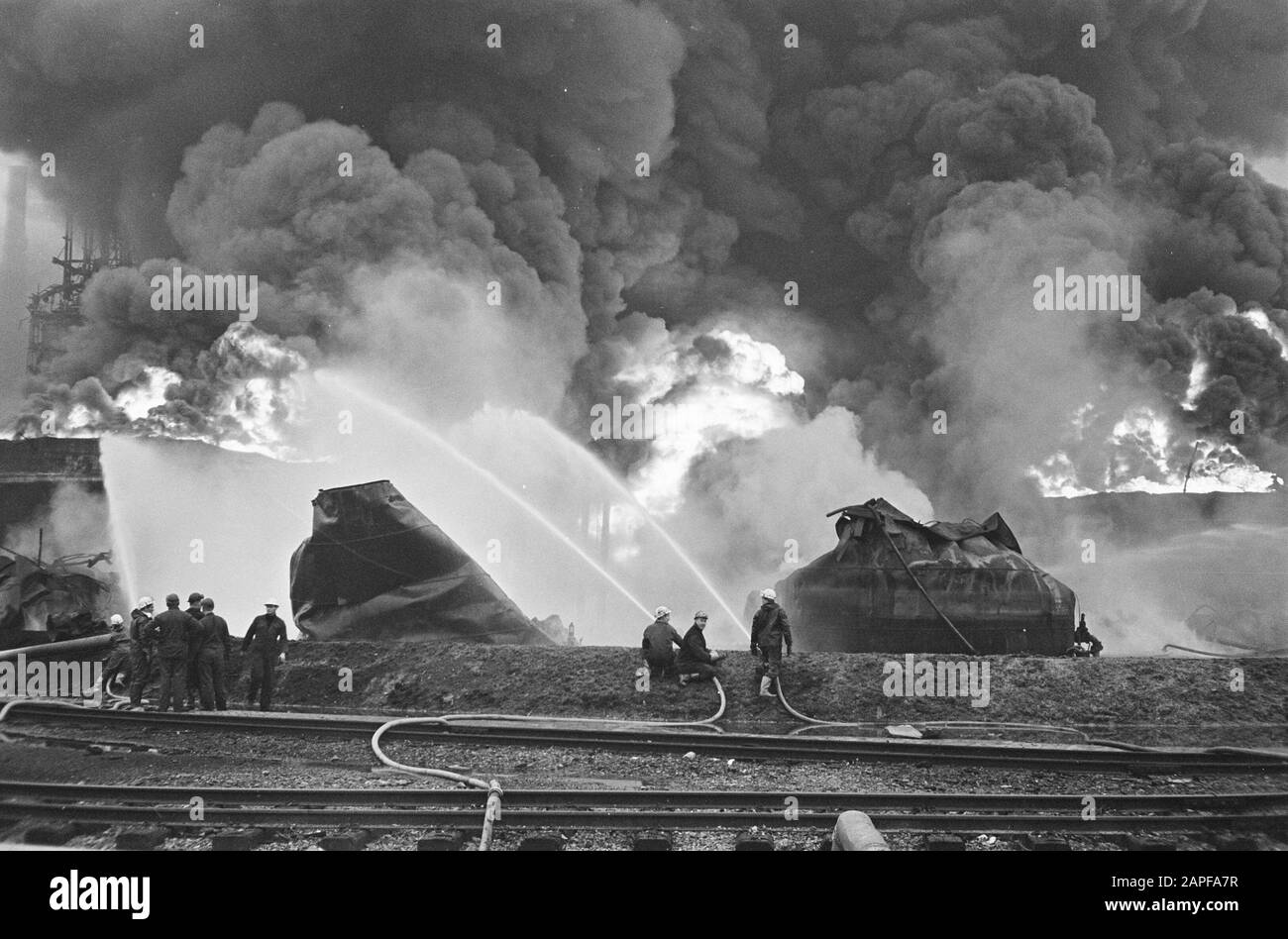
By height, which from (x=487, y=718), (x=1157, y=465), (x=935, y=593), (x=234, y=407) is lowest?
(x=487, y=718)

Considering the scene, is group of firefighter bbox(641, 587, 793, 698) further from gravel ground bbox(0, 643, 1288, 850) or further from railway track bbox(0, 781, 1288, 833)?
railway track bbox(0, 781, 1288, 833)

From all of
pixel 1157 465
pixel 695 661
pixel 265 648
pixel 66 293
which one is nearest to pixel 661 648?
pixel 695 661

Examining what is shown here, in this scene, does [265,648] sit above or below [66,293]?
below

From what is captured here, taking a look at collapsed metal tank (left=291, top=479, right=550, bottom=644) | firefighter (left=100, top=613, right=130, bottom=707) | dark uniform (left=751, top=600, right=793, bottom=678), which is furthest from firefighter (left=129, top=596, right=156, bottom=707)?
dark uniform (left=751, top=600, right=793, bottom=678)

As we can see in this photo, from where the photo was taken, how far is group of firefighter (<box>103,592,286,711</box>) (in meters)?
12.2

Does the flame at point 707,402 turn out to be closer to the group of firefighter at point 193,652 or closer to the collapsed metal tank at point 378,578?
the collapsed metal tank at point 378,578

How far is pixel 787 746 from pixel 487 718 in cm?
337

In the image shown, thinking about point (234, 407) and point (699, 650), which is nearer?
point (699, 650)

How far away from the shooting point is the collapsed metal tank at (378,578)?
50.0 feet

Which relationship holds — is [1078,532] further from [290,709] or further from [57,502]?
[57,502]

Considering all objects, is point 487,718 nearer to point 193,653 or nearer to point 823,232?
point 193,653

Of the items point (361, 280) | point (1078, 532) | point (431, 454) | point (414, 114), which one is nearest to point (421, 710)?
point (431, 454)

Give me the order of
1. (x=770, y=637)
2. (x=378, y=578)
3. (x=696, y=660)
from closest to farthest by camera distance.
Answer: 1. (x=770, y=637)
2. (x=696, y=660)
3. (x=378, y=578)

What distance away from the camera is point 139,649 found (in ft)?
41.5
